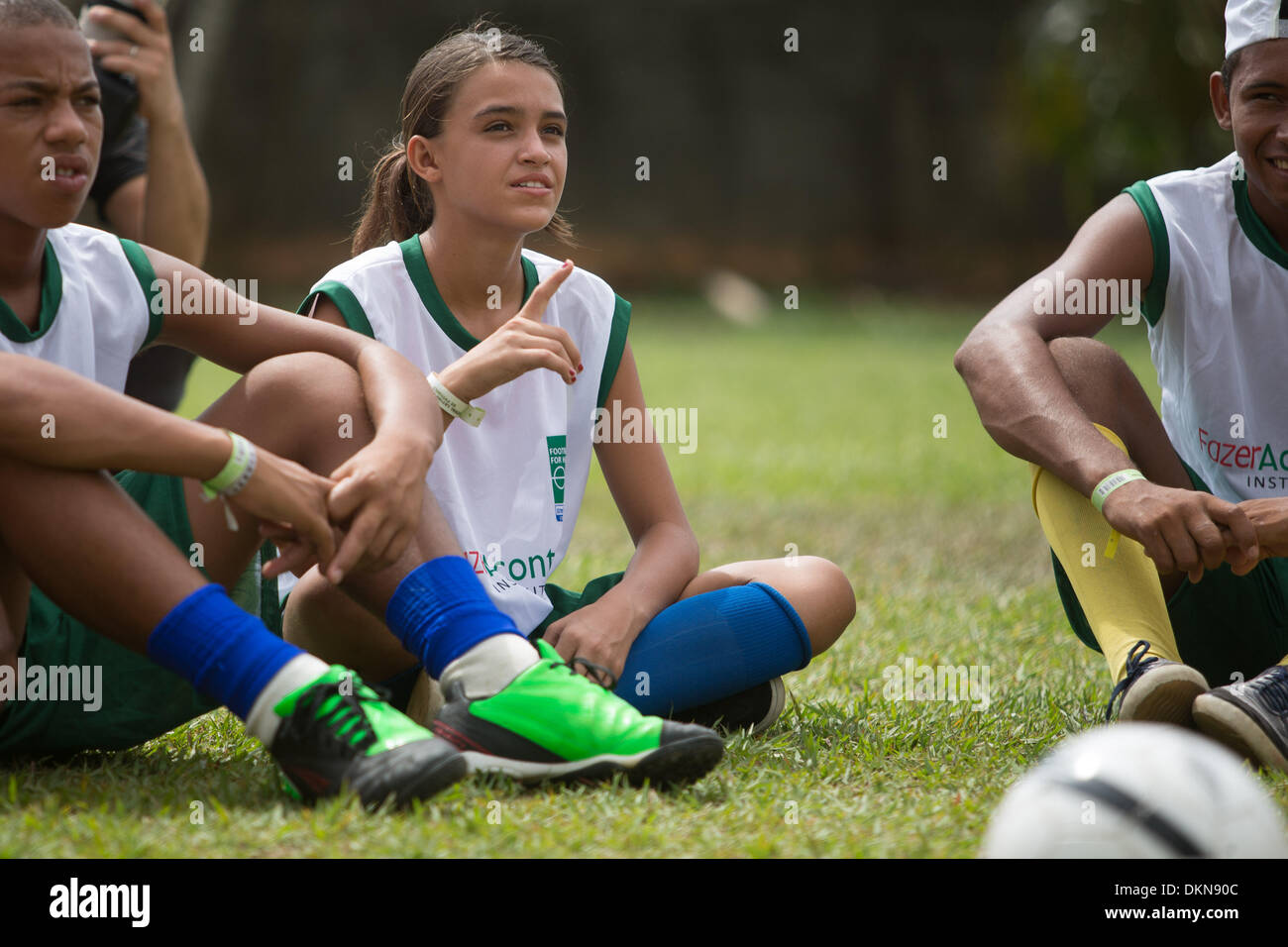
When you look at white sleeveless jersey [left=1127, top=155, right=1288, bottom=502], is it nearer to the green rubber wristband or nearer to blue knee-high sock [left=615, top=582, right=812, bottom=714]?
blue knee-high sock [left=615, top=582, right=812, bottom=714]

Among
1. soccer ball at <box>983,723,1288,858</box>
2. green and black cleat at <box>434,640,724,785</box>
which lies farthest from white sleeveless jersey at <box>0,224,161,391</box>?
soccer ball at <box>983,723,1288,858</box>

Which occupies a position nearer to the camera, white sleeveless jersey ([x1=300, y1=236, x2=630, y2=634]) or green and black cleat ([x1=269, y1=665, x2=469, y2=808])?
green and black cleat ([x1=269, y1=665, x2=469, y2=808])

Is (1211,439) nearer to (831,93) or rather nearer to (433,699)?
(433,699)

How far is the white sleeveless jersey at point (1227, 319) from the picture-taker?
8.63 ft

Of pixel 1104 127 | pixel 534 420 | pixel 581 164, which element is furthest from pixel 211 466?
pixel 581 164

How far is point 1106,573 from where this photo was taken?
2432 mm

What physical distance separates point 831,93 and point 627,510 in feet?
50.6

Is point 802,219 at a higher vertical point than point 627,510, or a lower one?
higher

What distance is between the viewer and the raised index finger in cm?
242

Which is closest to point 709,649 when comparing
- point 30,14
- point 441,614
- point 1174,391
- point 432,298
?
point 441,614

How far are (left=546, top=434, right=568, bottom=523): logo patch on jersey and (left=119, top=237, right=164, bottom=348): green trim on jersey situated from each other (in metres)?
0.70

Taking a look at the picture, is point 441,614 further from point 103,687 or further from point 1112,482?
point 1112,482

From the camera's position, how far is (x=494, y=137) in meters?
2.56

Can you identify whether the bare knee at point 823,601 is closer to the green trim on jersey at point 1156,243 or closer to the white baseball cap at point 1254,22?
the green trim on jersey at point 1156,243
